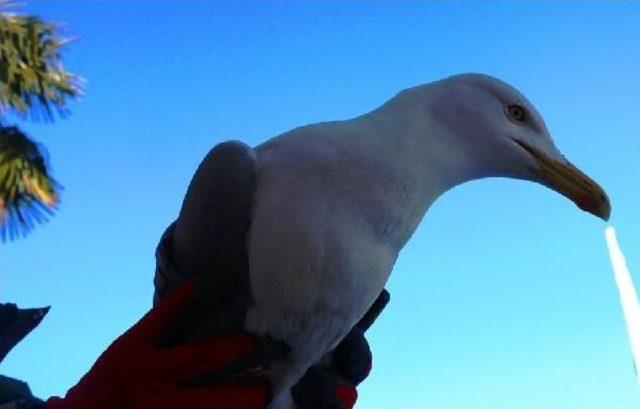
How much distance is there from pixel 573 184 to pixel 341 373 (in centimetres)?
45

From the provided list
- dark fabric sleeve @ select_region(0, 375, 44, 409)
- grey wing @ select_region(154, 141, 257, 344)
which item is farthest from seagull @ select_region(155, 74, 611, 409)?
dark fabric sleeve @ select_region(0, 375, 44, 409)

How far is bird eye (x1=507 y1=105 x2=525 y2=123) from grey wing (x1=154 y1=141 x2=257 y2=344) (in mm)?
402

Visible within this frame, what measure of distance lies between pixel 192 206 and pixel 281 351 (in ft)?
0.73

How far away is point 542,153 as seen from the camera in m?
1.17

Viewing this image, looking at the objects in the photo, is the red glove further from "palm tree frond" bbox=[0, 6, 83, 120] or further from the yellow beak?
"palm tree frond" bbox=[0, 6, 83, 120]

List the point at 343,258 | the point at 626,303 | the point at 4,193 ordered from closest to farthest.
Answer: the point at 343,258
the point at 4,193
the point at 626,303

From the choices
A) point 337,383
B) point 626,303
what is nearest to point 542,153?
point 337,383

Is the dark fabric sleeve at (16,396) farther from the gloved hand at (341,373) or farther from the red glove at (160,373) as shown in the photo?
the gloved hand at (341,373)

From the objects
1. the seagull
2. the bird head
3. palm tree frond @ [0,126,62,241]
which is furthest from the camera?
palm tree frond @ [0,126,62,241]

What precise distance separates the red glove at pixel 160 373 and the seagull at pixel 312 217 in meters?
0.03

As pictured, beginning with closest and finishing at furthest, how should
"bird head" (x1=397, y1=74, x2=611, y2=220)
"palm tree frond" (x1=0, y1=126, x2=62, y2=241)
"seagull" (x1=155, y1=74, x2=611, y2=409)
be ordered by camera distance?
"seagull" (x1=155, y1=74, x2=611, y2=409) < "bird head" (x1=397, y1=74, x2=611, y2=220) < "palm tree frond" (x1=0, y1=126, x2=62, y2=241)

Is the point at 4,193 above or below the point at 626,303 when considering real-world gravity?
below

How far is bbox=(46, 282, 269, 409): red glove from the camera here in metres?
1.02

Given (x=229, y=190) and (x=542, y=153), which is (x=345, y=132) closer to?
(x=229, y=190)
